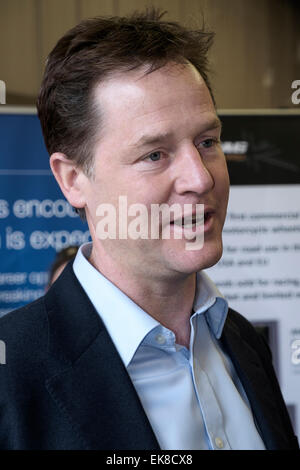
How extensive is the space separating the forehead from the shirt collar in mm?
236

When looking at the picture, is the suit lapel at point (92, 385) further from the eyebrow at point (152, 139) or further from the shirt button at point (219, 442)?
the eyebrow at point (152, 139)

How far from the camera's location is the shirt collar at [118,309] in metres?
0.85

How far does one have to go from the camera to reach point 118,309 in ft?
2.88

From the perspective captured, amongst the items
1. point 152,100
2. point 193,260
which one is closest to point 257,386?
point 193,260

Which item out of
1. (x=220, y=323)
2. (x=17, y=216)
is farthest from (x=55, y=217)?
(x=220, y=323)

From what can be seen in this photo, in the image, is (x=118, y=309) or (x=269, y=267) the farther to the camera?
(x=269, y=267)

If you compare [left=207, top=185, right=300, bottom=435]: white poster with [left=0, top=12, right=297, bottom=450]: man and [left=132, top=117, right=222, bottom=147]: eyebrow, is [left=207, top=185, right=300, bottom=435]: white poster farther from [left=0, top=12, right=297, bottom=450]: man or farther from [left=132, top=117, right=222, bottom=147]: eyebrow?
[left=132, top=117, right=222, bottom=147]: eyebrow

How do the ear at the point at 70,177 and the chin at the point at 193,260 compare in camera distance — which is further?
the ear at the point at 70,177

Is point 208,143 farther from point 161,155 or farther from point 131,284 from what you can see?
point 131,284

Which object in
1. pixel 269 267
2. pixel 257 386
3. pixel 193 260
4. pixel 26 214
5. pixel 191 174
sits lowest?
pixel 269 267

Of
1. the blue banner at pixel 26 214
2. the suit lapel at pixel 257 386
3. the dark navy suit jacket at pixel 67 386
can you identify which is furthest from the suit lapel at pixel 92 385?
the blue banner at pixel 26 214

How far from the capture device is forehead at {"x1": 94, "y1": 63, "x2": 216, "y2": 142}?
82 cm

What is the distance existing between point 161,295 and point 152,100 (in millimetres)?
309
